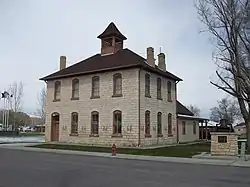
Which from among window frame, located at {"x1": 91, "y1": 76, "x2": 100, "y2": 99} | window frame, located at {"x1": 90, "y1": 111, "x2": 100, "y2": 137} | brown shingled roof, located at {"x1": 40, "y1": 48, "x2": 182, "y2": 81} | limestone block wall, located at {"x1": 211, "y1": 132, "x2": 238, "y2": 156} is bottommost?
limestone block wall, located at {"x1": 211, "y1": 132, "x2": 238, "y2": 156}

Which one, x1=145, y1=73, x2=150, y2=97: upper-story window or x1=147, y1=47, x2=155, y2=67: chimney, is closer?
x1=145, y1=73, x2=150, y2=97: upper-story window

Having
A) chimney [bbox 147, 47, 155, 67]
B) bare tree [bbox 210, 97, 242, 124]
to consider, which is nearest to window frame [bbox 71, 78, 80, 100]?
chimney [bbox 147, 47, 155, 67]

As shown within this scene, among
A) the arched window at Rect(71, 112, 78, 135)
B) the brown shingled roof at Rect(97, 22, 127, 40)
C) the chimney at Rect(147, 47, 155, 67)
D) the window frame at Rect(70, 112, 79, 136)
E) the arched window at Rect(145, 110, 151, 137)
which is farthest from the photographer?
the brown shingled roof at Rect(97, 22, 127, 40)

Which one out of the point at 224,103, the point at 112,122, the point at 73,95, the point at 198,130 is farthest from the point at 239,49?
the point at 224,103

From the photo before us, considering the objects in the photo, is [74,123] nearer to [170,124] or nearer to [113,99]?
[113,99]

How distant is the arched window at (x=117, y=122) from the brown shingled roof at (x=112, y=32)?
30.2ft

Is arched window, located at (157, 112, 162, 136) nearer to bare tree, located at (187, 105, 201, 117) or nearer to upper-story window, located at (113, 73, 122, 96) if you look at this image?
upper-story window, located at (113, 73, 122, 96)

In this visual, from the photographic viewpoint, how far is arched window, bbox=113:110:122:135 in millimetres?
30959

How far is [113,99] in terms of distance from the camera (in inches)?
1241

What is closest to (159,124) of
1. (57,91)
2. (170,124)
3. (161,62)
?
(170,124)

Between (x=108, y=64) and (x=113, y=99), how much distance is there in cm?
381

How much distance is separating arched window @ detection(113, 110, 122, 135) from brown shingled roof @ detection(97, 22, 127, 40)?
30.2 ft

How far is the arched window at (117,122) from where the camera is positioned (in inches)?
1219

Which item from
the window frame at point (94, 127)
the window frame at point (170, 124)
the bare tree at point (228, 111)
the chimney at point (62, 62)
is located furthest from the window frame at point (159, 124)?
the bare tree at point (228, 111)
